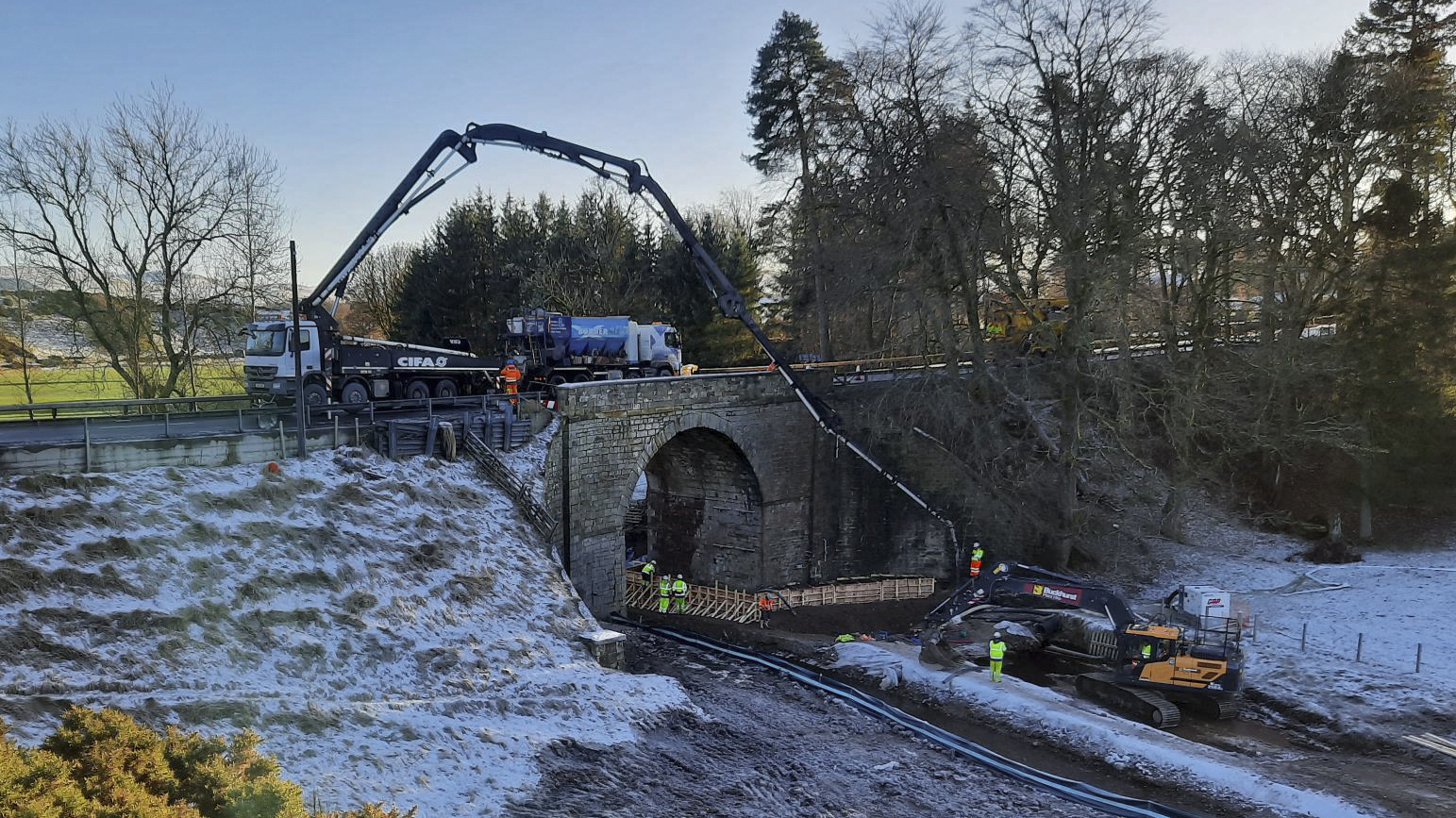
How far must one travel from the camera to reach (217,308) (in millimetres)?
24469

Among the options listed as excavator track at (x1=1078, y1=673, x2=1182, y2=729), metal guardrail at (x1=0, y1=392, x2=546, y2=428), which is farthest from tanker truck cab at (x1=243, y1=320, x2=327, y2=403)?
excavator track at (x1=1078, y1=673, x2=1182, y2=729)

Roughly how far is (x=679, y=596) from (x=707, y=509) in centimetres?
498

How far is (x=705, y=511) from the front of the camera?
2686cm

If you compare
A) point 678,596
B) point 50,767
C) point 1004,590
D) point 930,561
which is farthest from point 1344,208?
point 50,767

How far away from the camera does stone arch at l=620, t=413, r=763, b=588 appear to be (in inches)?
998

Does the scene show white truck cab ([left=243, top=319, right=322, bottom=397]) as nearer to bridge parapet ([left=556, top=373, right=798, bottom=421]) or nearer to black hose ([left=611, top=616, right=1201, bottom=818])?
bridge parapet ([left=556, top=373, right=798, bottom=421])

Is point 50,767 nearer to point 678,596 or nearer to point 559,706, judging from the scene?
point 559,706

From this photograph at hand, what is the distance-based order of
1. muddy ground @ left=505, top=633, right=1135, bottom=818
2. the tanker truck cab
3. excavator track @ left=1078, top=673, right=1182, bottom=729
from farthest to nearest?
1. the tanker truck cab
2. excavator track @ left=1078, top=673, right=1182, bottom=729
3. muddy ground @ left=505, top=633, right=1135, bottom=818

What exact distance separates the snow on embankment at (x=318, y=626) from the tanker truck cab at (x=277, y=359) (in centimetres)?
393

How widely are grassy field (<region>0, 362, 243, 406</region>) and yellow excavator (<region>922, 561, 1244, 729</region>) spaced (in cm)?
2090

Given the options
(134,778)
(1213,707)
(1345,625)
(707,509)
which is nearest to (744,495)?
(707,509)

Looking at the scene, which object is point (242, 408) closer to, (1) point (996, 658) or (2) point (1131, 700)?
(1) point (996, 658)

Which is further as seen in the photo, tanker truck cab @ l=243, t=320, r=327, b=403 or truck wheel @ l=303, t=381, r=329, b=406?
tanker truck cab @ l=243, t=320, r=327, b=403

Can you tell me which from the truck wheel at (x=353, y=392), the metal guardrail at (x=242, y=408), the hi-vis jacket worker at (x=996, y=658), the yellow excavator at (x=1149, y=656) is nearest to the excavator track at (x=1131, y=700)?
the yellow excavator at (x=1149, y=656)
